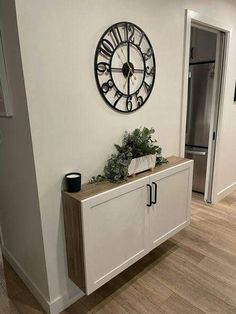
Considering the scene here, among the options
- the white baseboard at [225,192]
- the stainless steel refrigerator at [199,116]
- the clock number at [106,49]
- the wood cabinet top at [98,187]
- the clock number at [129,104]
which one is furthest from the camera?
the white baseboard at [225,192]

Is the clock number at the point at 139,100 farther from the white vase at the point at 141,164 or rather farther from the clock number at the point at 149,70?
the white vase at the point at 141,164

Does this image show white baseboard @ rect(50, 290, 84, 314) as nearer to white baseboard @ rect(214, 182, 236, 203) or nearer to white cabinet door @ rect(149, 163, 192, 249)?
white cabinet door @ rect(149, 163, 192, 249)

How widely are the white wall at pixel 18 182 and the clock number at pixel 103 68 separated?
1.68 feet

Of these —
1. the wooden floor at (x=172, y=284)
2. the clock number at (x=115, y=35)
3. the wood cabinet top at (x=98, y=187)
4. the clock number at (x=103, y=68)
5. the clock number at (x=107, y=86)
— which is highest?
the clock number at (x=115, y=35)

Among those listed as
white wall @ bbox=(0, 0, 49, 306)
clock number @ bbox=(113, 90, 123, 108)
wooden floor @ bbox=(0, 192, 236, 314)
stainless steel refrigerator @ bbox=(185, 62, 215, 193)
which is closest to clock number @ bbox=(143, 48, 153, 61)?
clock number @ bbox=(113, 90, 123, 108)

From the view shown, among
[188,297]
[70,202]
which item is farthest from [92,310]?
[70,202]

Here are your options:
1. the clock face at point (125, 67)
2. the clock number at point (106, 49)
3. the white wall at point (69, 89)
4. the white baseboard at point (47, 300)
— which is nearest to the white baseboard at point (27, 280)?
the white baseboard at point (47, 300)

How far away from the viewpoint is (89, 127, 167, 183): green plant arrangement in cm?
167

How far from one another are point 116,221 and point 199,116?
2.17m

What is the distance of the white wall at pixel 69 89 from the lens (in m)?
1.29

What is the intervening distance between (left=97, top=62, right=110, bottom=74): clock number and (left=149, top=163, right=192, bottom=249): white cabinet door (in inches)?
32.7

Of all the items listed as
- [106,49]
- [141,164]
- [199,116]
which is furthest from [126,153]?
[199,116]

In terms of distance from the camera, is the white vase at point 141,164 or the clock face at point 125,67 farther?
the white vase at point 141,164

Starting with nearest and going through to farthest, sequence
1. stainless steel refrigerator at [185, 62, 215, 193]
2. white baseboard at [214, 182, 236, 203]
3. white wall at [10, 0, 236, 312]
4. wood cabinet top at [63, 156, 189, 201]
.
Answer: white wall at [10, 0, 236, 312] < wood cabinet top at [63, 156, 189, 201] < stainless steel refrigerator at [185, 62, 215, 193] < white baseboard at [214, 182, 236, 203]
